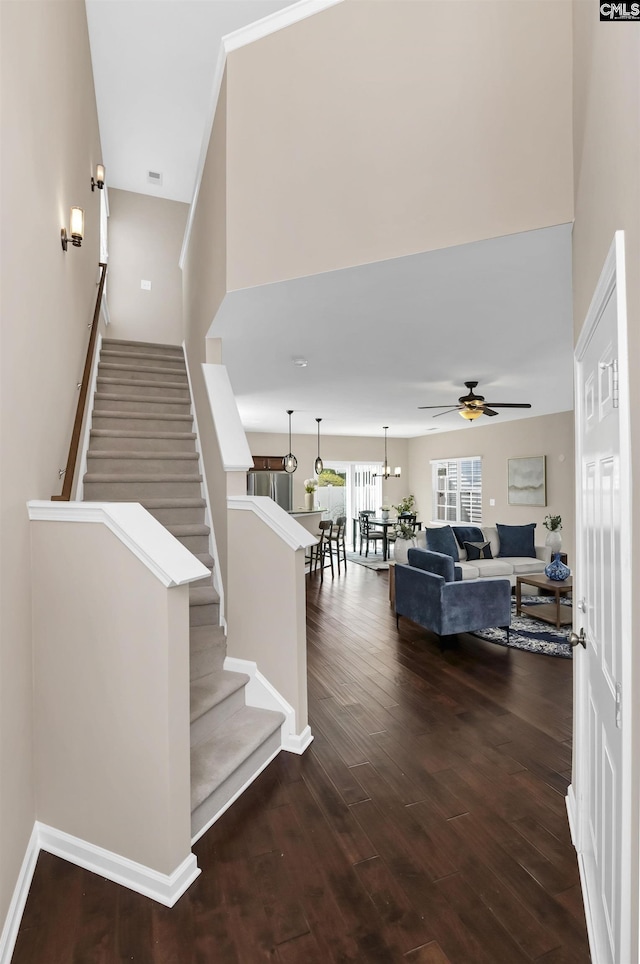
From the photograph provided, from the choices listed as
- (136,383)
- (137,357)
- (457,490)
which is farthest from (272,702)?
(457,490)

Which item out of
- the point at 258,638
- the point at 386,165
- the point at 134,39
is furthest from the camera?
the point at 134,39

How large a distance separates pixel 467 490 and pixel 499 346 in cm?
688

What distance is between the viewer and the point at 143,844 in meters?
1.88

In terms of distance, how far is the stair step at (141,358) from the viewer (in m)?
5.08

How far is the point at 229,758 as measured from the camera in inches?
96.2

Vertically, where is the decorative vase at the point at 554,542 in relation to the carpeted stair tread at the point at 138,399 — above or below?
below

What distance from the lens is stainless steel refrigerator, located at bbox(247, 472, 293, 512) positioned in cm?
971

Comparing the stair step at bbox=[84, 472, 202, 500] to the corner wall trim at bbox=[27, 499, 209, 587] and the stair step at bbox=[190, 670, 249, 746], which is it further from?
the corner wall trim at bbox=[27, 499, 209, 587]

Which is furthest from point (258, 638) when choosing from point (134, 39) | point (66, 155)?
point (134, 39)

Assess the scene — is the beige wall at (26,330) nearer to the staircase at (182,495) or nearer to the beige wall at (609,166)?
the staircase at (182,495)

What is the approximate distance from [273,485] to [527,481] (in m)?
4.65

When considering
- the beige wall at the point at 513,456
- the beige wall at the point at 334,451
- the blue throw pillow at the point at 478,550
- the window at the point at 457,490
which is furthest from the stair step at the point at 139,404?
the window at the point at 457,490

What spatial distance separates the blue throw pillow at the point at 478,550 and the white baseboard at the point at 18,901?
608 centimetres

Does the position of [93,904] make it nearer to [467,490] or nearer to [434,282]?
[434,282]
